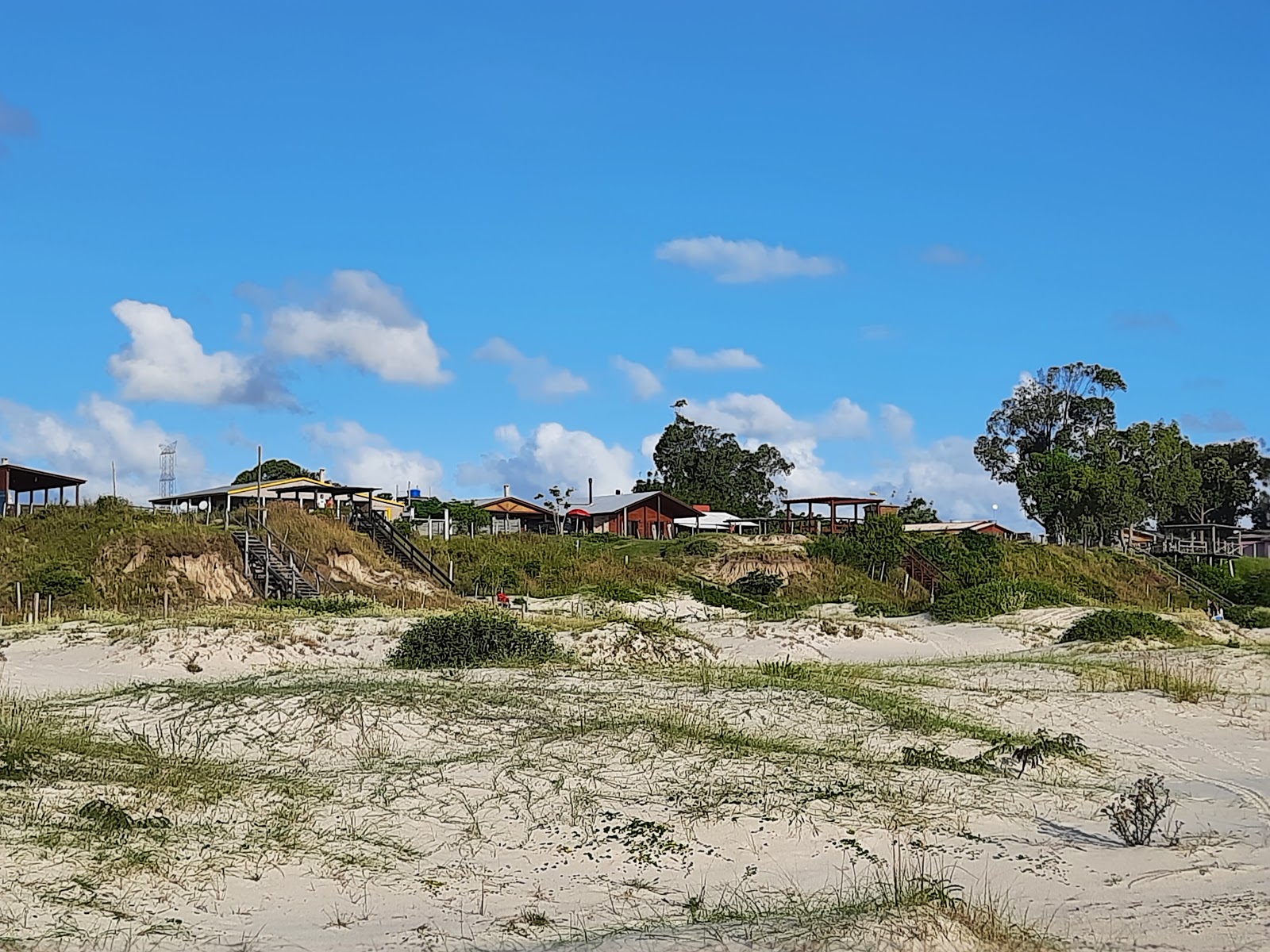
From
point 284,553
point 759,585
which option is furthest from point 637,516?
point 284,553

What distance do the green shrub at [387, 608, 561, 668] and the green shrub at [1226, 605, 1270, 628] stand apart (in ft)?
81.6

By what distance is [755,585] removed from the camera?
41875 millimetres

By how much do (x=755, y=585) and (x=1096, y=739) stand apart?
2833 cm

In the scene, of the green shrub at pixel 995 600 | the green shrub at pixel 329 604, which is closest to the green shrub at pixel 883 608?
the green shrub at pixel 995 600

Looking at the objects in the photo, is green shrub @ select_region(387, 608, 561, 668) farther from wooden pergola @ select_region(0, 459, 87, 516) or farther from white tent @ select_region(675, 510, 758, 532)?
white tent @ select_region(675, 510, 758, 532)

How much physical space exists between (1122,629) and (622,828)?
66.3 feet

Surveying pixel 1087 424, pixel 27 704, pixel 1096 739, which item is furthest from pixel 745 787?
pixel 1087 424

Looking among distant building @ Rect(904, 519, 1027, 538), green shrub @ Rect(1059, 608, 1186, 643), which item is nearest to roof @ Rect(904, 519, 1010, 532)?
distant building @ Rect(904, 519, 1027, 538)

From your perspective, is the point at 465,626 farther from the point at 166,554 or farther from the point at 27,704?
the point at 166,554

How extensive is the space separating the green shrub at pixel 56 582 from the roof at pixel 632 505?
37566 millimetres

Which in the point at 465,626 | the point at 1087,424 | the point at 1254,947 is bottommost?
the point at 1254,947

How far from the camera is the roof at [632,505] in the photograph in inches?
2650

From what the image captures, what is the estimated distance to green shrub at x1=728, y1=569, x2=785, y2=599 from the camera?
136 ft

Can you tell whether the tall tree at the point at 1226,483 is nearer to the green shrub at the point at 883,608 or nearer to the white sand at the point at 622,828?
the green shrub at the point at 883,608
